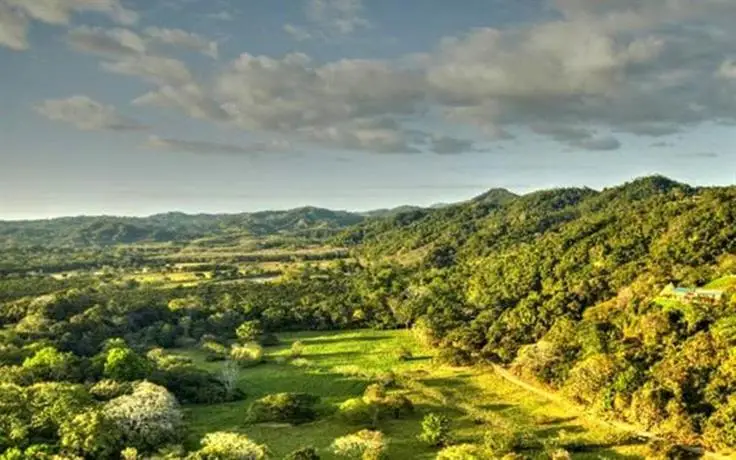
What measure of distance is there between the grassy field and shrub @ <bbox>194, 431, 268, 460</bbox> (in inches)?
275

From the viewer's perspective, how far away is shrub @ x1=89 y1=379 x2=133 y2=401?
57750 mm

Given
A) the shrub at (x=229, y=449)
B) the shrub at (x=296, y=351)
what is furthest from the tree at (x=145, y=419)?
the shrub at (x=296, y=351)

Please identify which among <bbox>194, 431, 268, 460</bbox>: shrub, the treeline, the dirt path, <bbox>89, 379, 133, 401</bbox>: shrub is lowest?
the dirt path

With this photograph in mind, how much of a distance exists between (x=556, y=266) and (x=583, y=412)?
167 ft

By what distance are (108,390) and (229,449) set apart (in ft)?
63.8

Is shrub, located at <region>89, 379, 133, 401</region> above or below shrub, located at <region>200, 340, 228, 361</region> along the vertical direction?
above

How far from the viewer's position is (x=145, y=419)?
50531 mm

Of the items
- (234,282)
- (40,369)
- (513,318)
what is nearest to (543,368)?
(513,318)

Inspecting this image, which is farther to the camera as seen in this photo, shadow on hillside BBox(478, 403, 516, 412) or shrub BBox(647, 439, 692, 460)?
shadow on hillside BBox(478, 403, 516, 412)

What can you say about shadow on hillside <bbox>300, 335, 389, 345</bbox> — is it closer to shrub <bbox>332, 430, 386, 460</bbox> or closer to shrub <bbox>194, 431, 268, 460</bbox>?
shrub <bbox>332, 430, 386, 460</bbox>

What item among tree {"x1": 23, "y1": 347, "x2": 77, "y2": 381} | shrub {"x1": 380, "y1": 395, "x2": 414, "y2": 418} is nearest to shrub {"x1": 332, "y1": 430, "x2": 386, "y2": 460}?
shrub {"x1": 380, "y1": 395, "x2": 414, "y2": 418}

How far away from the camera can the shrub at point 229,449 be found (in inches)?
1716

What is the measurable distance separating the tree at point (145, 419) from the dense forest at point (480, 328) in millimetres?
140

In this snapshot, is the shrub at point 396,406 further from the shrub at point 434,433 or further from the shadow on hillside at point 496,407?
the shadow on hillside at point 496,407
